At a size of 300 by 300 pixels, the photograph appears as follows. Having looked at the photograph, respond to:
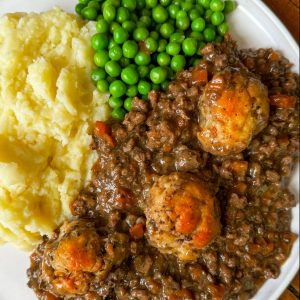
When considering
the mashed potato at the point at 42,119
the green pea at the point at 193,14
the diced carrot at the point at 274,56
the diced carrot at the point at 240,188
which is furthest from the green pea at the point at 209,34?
the diced carrot at the point at 240,188

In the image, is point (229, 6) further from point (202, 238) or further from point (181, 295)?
point (181, 295)

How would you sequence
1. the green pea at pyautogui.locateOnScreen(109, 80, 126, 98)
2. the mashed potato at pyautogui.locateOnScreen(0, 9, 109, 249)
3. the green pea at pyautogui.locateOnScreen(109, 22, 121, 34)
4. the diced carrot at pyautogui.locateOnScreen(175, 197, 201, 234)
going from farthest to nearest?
1. the green pea at pyautogui.locateOnScreen(109, 22, 121, 34)
2. the green pea at pyautogui.locateOnScreen(109, 80, 126, 98)
3. the mashed potato at pyautogui.locateOnScreen(0, 9, 109, 249)
4. the diced carrot at pyautogui.locateOnScreen(175, 197, 201, 234)

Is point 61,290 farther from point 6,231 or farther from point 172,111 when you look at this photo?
point 172,111

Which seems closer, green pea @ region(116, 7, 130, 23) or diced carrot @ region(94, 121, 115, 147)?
diced carrot @ region(94, 121, 115, 147)

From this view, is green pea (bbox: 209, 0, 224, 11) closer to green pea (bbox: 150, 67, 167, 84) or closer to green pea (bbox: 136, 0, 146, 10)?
green pea (bbox: 136, 0, 146, 10)

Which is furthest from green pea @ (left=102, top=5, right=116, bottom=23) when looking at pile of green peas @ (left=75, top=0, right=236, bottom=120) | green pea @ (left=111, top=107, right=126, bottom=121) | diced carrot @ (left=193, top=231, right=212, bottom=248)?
diced carrot @ (left=193, top=231, right=212, bottom=248)

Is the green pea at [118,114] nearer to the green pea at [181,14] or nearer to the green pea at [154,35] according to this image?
the green pea at [154,35]

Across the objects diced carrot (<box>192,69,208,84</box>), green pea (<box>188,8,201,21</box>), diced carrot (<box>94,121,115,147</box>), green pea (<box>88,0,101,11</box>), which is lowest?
diced carrot (<box>94,121,115,147</box>)
